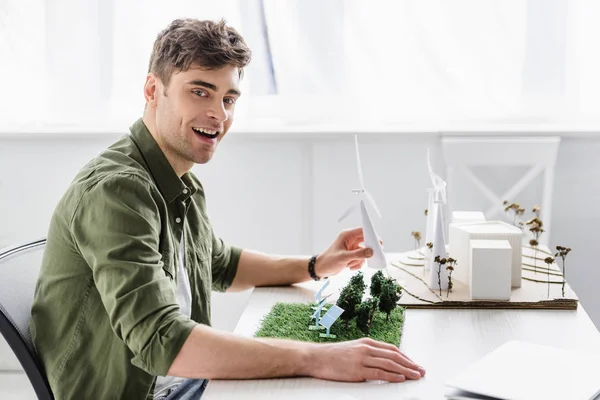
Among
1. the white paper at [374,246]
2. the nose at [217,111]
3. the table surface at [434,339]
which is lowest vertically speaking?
the table surface at [434,339]

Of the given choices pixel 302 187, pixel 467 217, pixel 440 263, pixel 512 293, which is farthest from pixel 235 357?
pixel 302 187

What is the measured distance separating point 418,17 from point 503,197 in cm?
71

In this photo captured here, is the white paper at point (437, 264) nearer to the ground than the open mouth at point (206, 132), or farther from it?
nearer to the ground

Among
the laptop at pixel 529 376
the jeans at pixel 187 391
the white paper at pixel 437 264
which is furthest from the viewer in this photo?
the white paper at pixel 437 264

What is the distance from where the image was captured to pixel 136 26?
285cm

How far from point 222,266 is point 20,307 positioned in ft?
1.92

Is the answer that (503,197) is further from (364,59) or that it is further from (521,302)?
(521,302)

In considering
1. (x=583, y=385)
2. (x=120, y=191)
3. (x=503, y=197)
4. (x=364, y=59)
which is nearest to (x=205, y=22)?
(x=120, y=191)

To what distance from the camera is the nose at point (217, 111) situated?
1555 mm

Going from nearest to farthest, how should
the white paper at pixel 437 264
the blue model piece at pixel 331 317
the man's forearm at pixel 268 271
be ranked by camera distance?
the blue model piece at pixel 331 317 < the white paper at pixel 437 264 < the man's forearm at pixel 268 271

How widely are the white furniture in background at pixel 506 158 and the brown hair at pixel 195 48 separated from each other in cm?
138

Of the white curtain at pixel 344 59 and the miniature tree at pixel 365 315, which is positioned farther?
the white curtain at pixel 344 59

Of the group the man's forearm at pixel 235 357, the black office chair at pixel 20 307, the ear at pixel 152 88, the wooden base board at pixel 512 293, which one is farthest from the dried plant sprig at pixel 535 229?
the black office chair at pixel 20 307

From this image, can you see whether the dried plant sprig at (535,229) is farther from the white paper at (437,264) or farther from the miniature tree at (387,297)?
the miniature tree at (387,297)
